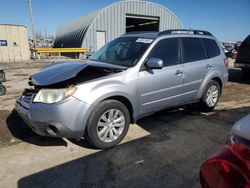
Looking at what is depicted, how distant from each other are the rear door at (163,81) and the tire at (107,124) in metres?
0.48

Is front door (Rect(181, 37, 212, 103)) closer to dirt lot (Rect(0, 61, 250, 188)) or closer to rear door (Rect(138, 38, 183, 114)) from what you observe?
rear door (Rect(138, 38, 183, 114))

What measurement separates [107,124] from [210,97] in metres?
2.97

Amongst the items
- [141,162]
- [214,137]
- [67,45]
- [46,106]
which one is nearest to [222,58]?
[214,137]

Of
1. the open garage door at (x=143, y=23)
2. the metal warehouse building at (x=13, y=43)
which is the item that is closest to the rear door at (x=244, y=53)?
the open garage door at (x=143, y=23)

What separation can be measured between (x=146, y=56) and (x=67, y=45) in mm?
28402

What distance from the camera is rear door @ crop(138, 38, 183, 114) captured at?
4449mm

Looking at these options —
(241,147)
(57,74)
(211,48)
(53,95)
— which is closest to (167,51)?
(211,48)

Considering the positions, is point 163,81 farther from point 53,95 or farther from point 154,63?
point 53,95

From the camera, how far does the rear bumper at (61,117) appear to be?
11.8ft

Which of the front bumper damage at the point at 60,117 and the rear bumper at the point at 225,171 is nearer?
the rear bumper at the point at 225,171

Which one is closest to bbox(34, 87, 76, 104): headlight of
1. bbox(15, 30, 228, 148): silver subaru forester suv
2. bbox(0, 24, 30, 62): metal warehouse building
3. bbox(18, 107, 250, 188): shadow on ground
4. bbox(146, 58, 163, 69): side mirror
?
bbox(15, 30, 228, 148): silver subaru forester suv

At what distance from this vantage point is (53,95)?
12.1 feet

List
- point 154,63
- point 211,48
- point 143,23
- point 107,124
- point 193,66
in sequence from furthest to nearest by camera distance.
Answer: point 143,23 < point 211,48 < point 193,66 < point 154,63 < point 107,124

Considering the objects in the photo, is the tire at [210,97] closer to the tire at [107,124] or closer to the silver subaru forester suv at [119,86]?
the silver subaru forester suv at [119,86]
